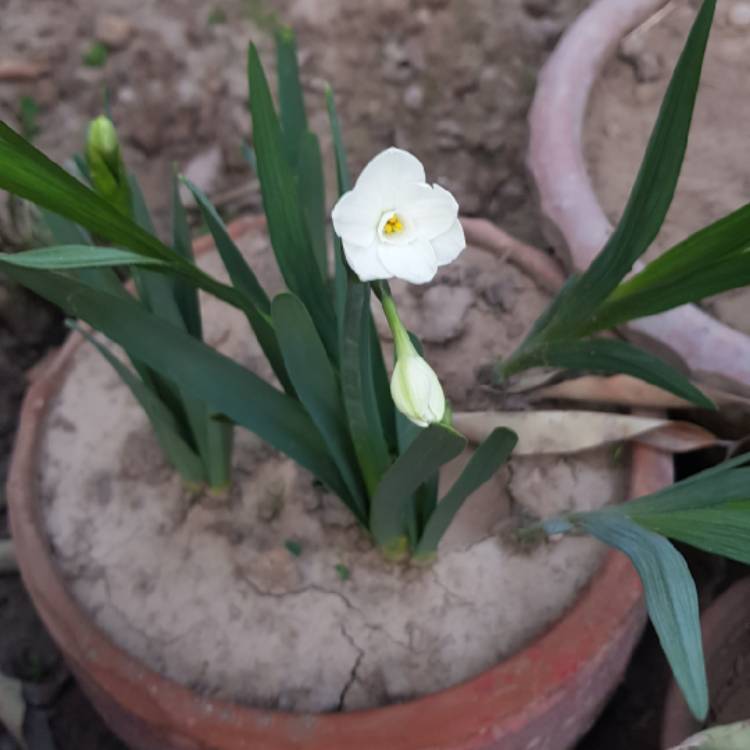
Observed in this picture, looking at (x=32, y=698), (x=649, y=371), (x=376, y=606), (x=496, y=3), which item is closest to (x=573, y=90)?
(x=496, y=3)

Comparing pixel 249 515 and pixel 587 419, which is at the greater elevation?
pixel 587 419

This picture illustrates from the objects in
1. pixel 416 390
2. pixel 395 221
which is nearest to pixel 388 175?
pixel 395 221

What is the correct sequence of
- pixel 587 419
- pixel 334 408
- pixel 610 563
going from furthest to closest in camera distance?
1. pixel 587 419
2. pixel 610 563
3. pixel 334 408

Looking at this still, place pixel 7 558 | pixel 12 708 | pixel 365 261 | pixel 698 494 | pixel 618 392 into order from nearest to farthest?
pixel 365 261, pixel 698 494, pixel 618 392, pixel 12 708, pixel 7 558

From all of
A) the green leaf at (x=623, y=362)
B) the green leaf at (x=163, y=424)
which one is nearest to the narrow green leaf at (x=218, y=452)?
the green leaf at (x=163, y=424)

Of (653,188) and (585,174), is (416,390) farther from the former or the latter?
(585,174)

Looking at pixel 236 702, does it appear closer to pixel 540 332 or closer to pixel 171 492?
pixel 171 492

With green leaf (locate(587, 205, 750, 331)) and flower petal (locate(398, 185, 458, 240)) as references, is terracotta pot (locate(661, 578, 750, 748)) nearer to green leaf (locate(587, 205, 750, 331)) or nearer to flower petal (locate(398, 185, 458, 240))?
green leaf (locate(587, 205, 750, 331))
